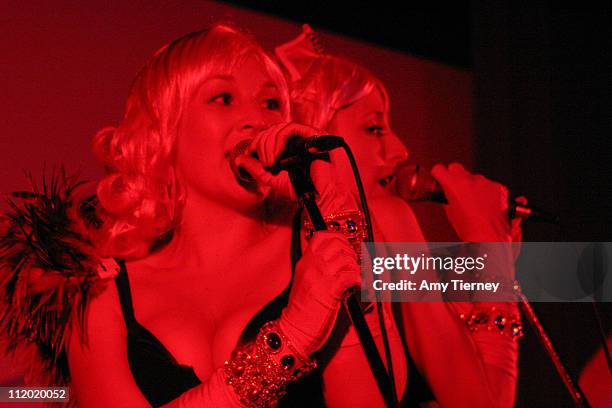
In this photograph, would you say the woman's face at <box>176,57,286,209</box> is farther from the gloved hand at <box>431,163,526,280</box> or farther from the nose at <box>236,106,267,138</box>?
the gloved hand at <box>431,163,526,280</box>

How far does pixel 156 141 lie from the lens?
1380mm

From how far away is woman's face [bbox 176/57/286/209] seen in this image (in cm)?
131

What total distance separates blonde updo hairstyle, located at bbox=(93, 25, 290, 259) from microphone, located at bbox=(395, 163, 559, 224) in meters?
0.30

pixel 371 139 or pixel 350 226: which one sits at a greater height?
pixel 371 139

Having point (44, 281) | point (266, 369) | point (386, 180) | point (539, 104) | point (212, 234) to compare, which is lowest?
point (266, 369)

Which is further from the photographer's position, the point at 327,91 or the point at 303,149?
the point at 327,91

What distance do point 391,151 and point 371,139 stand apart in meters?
0.06

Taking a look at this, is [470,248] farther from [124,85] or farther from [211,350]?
[124,85]

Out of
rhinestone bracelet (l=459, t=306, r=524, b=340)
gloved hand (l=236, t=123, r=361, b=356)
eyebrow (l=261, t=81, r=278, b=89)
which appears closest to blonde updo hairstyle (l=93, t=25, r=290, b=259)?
eyebrow (l=261, t=81, r=278, b=89)

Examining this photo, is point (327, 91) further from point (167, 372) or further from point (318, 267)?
point (167, 372)

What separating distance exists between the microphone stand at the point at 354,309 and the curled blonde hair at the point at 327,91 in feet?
1.89

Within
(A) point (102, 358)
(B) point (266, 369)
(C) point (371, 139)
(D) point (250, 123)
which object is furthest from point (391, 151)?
(A) point (102, 358)

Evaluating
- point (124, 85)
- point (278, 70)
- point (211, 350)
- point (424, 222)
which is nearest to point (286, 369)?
point (211, 350)

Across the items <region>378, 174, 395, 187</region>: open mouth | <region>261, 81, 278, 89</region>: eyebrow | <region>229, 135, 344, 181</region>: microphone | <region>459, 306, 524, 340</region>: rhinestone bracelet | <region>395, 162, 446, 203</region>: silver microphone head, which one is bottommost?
<region>459, 306, 524, 340</region>: rhinestone bracelet
